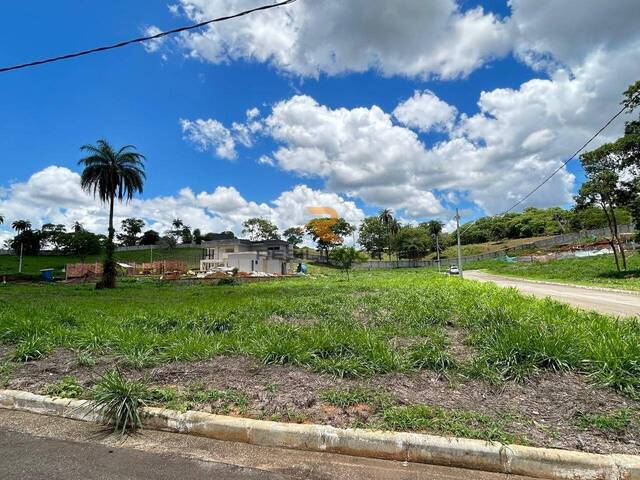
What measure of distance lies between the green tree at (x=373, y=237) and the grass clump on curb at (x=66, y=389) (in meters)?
93.6

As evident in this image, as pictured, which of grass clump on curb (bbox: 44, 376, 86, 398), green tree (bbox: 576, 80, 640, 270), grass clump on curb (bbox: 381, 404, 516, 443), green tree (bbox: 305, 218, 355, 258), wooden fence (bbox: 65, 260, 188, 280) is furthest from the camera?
green tree (bbox: 305, 218, 355, 258)

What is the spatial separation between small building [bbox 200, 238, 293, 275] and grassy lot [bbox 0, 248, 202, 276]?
7.06m

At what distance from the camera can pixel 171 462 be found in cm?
317

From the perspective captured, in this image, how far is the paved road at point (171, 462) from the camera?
2.98 meters

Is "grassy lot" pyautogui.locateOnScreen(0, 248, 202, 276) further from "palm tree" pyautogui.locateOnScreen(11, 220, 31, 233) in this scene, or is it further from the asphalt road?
the asphalt road

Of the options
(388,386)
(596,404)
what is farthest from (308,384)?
(596,404)

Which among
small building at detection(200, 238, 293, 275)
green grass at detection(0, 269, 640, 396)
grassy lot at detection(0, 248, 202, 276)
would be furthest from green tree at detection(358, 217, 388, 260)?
green grass at detection(0, 269, 640, 396)

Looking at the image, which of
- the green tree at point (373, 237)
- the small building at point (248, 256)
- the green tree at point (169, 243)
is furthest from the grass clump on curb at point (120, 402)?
the green tree at point (373, 237)

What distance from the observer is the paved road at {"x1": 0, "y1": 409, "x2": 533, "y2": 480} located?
117 inches

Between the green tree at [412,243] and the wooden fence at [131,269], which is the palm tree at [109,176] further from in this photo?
the green tree at [412,243]

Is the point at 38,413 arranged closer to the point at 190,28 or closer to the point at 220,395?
the point at 220,395

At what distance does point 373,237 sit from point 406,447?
311ft

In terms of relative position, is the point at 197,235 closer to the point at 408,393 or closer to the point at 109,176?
the point at 109,176

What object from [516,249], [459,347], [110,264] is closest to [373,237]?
[516,249]
